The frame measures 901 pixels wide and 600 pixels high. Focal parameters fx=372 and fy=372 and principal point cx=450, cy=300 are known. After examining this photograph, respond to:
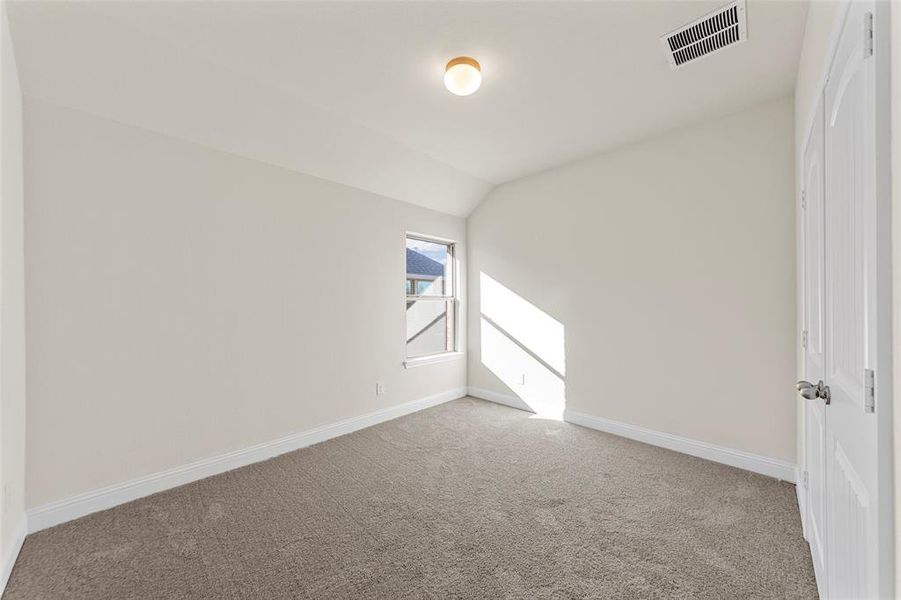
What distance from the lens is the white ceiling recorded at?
6.02ft

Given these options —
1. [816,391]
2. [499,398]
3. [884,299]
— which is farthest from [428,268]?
[884,299]

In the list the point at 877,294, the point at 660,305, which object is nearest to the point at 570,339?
the point at 660,305

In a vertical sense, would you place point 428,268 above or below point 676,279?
above

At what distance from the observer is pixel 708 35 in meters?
1.99

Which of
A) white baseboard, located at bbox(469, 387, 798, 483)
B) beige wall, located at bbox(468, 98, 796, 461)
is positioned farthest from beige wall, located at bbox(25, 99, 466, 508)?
white baseboard, located at bbox(469, 387, 798, 483)

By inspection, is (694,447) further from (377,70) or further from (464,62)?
(377,70)

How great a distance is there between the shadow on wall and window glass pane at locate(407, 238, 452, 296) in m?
0.49

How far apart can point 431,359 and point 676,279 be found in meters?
2.63

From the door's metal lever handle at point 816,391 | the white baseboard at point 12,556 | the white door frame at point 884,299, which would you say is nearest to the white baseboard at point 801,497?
the door's metal lever handle at point 816,391

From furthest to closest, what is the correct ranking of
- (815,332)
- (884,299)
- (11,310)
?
(11,310), (815,332), (884,299)

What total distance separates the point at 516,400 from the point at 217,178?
11.7 feet

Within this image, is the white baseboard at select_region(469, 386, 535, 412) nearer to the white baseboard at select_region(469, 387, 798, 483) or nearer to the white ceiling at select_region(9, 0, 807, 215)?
the white baseboard at select_region(469, 387, 798, 483)

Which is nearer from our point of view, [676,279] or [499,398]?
[676,279]

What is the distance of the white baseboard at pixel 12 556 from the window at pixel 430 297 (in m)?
2.99
